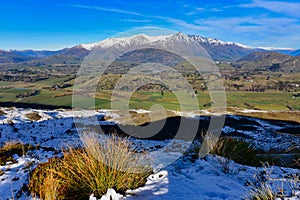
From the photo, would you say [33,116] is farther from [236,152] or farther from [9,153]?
[236,152]

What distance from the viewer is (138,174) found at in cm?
618

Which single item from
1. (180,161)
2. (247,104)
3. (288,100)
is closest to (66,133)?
(180,161)

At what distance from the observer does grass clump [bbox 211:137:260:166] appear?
9289mm

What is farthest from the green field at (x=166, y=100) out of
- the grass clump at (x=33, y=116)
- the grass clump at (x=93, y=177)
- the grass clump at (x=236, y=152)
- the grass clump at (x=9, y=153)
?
the grass clump at (x=93, y=177)

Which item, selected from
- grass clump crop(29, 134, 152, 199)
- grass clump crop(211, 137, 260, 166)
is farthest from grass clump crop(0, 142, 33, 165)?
grass clump crop(211, 137, 260, 166)

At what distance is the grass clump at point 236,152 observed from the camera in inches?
366

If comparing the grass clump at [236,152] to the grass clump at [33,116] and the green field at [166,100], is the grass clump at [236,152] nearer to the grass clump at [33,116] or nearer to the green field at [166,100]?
the grass clump at [33,116]

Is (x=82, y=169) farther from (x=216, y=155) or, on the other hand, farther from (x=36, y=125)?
(x=36, y=125)

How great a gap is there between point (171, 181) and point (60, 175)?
2.62 meters

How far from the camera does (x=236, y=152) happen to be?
372 inches

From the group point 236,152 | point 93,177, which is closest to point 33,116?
point 236,152

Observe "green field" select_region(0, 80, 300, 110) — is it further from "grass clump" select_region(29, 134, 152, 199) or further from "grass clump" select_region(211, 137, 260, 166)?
"grass clump" select_region(29, 134, 152, 199)

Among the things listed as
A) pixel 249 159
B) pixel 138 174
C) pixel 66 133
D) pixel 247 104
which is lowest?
pixel 247 104

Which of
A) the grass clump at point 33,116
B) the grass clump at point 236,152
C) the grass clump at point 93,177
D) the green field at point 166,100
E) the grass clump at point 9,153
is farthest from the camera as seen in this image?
the green field at point 166,100
